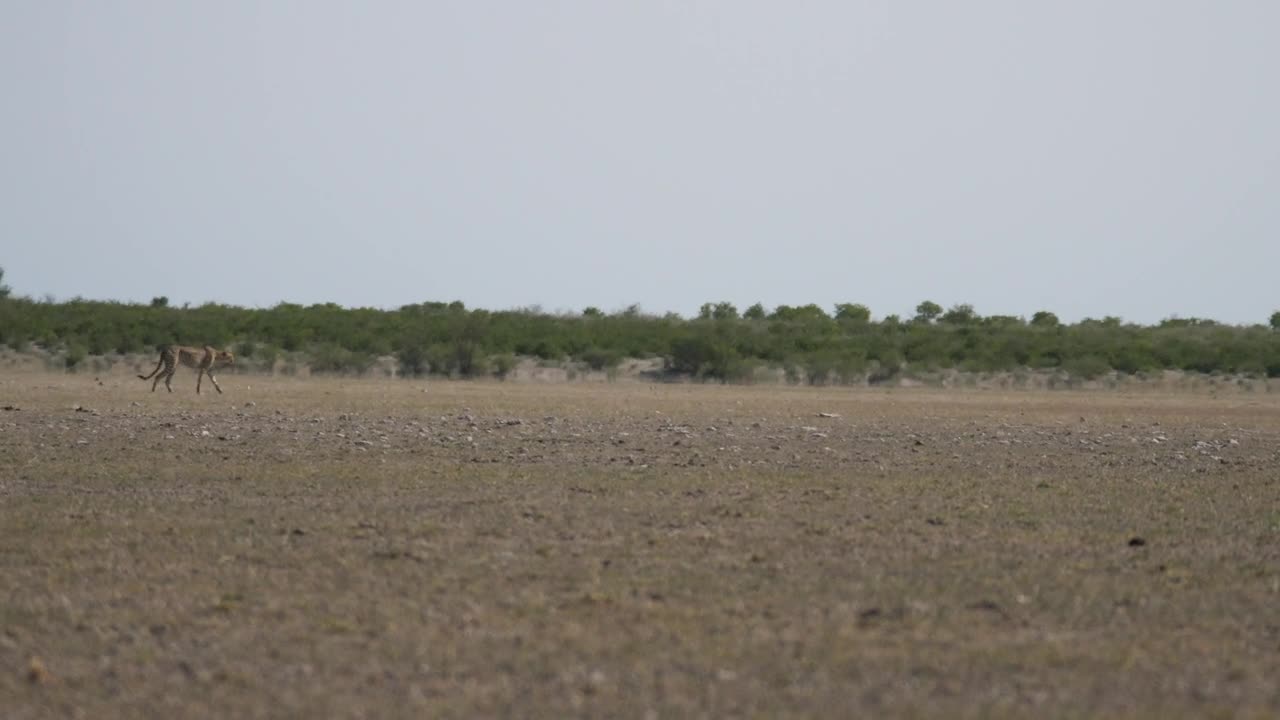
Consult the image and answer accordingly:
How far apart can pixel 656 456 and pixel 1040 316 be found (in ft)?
229

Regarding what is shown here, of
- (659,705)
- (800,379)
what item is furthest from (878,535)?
(800,379)

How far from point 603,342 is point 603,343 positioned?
6.3 inches

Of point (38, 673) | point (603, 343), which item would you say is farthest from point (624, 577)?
point (603, 343)

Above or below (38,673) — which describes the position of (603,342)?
above

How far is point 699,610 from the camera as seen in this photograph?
7.91 meters

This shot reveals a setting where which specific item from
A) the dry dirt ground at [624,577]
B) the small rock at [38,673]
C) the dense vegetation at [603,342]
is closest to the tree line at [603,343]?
the dense vegetation at [603,342]

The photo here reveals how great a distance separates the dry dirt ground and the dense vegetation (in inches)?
1138

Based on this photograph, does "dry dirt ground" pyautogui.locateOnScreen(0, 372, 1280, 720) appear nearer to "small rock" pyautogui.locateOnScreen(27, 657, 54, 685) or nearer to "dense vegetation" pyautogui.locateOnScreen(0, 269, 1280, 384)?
"small rock" pyautogui.locateOnScreen(27, 657, 54, 685)

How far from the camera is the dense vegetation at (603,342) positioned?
4697 centimetres

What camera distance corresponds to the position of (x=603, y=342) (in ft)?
173

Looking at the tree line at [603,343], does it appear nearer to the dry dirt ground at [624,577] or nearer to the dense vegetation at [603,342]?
the dense vegetation at [603,342]

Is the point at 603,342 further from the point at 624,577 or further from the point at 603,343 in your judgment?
the point at 624,577

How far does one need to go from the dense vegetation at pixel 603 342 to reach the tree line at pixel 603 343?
0.23 feet

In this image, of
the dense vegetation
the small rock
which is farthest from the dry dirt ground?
the dense vegetation
